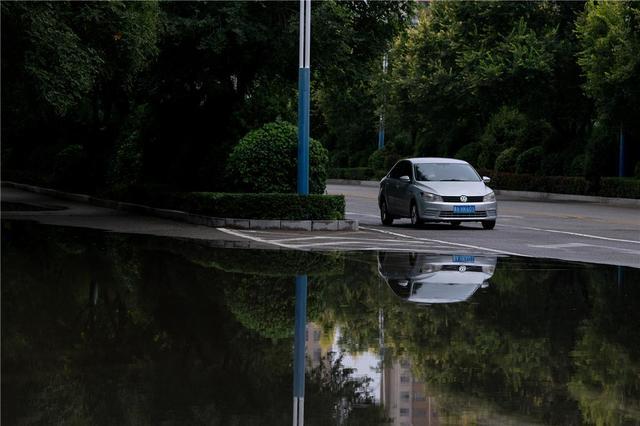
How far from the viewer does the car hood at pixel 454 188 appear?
82.0 feet

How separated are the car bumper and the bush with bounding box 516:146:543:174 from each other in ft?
85.9

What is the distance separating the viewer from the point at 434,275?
14.7 meters

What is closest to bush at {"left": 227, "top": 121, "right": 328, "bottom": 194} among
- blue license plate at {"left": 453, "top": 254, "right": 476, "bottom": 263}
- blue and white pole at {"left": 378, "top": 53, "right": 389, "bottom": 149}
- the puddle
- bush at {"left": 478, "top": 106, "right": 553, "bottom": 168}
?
blue license plate at {"left": 453, "top": 254, "right": 476, "bottom": 263}

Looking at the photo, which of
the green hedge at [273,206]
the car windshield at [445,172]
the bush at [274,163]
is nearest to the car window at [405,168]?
the car windshield at [445,172]

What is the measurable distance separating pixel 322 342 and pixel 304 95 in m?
14.8

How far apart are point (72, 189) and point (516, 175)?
1994 centimetres

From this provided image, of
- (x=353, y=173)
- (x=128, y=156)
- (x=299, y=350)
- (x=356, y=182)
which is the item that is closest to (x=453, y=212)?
(x=128, y=156)

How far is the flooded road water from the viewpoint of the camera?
6867 mm

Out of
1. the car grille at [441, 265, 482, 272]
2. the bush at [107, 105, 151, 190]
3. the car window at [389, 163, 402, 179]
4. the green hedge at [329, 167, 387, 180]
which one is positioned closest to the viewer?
the car grille at [441, 265, 482, 272]

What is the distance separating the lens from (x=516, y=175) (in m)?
51.0

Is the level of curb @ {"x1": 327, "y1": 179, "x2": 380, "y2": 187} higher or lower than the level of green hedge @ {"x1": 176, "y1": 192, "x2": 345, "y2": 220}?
lower

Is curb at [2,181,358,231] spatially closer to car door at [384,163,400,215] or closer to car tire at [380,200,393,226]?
car door at [384,163,400,215]

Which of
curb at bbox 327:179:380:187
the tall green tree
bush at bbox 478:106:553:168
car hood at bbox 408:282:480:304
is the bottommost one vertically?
curb at bbox 327:179:380:187

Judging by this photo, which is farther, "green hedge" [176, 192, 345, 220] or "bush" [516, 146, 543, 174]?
"bush" [516, 146, 543, 174]
